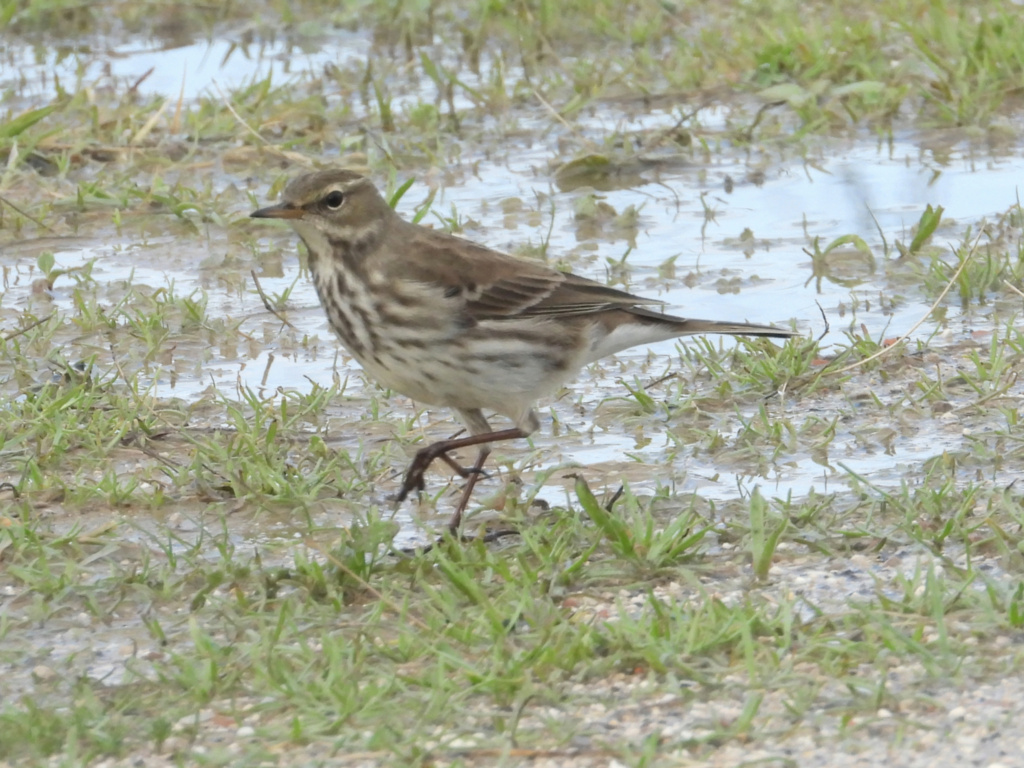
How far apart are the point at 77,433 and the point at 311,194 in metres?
1.17

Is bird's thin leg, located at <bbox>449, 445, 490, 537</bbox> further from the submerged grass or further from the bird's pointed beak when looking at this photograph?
the bird's pointed beak

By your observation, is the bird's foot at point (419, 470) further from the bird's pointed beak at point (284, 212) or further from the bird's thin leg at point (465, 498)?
the bird's pointed beak at point (284, 212)

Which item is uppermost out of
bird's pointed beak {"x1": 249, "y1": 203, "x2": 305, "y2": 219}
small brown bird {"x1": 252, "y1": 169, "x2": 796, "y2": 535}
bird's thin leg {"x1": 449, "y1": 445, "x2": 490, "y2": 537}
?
bird's pointed beak {"x1": 249, "y1": 203, "x2": 305, "y2": 219}

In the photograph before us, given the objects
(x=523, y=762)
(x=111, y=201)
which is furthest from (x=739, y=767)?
(x=111, y=201)

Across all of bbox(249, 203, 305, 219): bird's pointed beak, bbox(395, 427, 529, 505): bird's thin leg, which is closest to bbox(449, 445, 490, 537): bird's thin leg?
bbox(395, 427, 529, 505): bird's thin leg

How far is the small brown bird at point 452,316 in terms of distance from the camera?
568 centimetres

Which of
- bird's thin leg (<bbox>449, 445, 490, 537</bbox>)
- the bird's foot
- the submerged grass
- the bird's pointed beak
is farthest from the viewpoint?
the bird's pointed beak

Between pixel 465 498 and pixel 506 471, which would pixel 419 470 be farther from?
pixel 506 471

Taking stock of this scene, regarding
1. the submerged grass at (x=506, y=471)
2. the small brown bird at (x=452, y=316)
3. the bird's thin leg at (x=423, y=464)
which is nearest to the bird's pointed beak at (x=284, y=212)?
the small brown bird at (x=452, y=316)

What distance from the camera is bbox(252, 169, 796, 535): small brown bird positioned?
224 inches

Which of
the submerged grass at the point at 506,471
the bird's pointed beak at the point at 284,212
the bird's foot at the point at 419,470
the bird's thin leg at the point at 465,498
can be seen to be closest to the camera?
the submerged grass at the point at 506,471

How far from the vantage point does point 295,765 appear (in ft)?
12.9

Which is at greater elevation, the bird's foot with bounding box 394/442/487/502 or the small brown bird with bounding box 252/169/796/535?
the small brown bird with bounding box 252/169/796/535

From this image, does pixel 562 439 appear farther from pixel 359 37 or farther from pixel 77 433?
pixel 359 37
